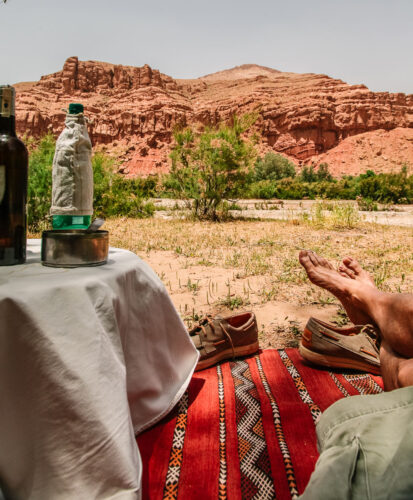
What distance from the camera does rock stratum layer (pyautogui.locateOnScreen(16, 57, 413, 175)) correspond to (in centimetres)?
5058

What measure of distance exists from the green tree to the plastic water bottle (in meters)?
8.87

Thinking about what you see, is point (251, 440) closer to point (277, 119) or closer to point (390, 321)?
point (390, 321)

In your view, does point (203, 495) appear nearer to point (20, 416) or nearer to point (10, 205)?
point (20, 416)

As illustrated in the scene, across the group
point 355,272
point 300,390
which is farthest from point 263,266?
point 300,390

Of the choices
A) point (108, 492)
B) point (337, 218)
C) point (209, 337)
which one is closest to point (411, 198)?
point (337, 218)

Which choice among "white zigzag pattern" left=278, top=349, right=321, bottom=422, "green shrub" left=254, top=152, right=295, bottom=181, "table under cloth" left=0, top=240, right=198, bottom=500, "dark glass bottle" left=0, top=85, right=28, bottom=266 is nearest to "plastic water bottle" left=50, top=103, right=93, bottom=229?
"dark glass bottle" left=0, top=85, right=28, bottom=266

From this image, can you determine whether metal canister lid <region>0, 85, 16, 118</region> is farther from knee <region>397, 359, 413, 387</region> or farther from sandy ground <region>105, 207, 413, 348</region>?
sandy ground <region>105, 207, 413, 348</region>

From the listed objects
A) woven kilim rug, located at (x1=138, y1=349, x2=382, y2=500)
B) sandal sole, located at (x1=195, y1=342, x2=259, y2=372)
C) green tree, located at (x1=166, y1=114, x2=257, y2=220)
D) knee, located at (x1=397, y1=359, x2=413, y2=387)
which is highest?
green tree, located at (x1=166, y1=114, x2=257, y2=220)

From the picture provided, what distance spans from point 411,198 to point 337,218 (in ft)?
37.6

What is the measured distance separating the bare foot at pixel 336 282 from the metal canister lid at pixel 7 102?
1647 millimetres

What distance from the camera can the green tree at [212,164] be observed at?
33.6ft

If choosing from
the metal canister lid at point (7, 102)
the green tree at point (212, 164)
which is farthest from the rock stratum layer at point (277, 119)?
A: the metal canister lid at point (7, 102)

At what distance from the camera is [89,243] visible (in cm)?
100

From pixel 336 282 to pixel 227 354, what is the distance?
0.73 meters
